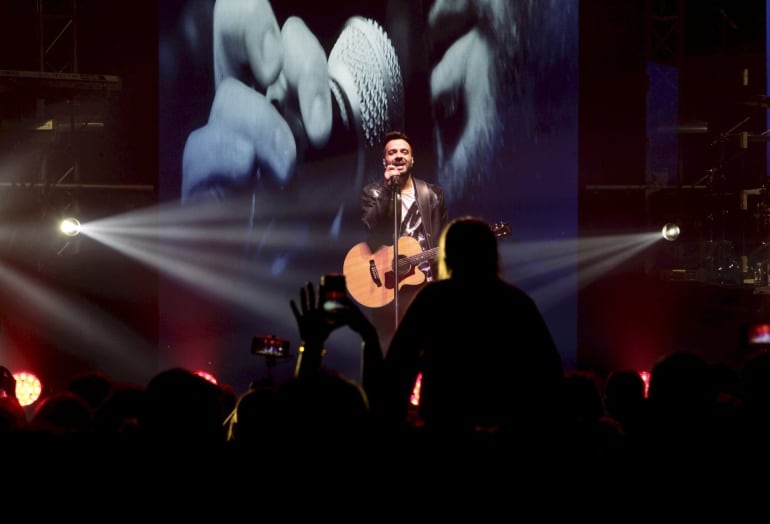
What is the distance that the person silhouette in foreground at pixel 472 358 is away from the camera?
8.32 ft

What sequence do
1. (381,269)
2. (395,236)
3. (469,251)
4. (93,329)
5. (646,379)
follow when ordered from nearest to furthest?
(469,251), (395,236), (646,379), (381,269), (93,329)

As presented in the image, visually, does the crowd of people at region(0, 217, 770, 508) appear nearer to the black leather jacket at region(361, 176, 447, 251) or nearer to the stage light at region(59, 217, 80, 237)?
the black leather jacket at region(361, 176, 447, 251)

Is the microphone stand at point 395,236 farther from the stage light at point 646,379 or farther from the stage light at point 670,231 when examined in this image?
the stage light at point 670,231

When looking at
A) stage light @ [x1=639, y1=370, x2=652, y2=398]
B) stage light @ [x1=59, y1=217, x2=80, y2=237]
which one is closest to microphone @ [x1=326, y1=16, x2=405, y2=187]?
stage light @ [x1=59, y1=217, x2=80, y2=237]

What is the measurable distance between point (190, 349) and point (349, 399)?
6.78 m

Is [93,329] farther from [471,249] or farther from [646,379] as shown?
[471,249]

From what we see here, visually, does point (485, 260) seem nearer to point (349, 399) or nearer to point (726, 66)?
point (349, 399)

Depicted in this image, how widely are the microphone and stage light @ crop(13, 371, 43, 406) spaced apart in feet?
12.2

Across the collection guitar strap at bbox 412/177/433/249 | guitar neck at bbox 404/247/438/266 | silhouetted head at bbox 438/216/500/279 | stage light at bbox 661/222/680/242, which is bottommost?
guitar neck at bbox 404/247/438/266

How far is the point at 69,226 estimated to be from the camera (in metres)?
8.29

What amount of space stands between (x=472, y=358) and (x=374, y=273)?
549 cm

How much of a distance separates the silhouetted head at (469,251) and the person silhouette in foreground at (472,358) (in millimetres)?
74

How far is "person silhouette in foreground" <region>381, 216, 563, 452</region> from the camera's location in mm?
2537

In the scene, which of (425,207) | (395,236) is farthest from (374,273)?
(395,236)
